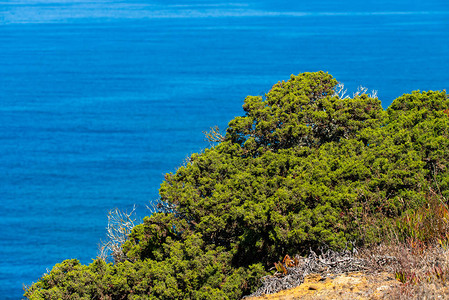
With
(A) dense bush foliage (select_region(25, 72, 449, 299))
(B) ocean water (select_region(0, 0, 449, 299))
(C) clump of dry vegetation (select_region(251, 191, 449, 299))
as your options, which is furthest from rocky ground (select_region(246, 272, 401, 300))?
(B) ocean water (select_region(0, 0, 449, 299))

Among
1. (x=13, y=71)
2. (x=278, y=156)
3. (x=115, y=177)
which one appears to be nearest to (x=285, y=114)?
(x=278, y=156)

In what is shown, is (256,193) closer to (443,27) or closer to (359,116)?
(359,116)

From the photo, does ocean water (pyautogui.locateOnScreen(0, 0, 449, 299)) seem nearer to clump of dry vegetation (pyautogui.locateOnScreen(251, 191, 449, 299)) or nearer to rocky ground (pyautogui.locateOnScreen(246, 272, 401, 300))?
clump of dry vegetation (pyautogui.locateOnScreen(251, 191, 449, 299))

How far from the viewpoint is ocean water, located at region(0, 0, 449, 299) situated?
77312 mm

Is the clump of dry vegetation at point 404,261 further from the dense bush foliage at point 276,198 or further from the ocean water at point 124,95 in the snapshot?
the ocean water at point 124,95

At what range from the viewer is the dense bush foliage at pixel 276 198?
918 centimetres

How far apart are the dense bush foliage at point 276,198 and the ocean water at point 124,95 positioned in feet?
105

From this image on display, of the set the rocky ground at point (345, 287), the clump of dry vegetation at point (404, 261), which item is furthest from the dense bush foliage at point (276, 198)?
the rocky ground at point (345, 287)

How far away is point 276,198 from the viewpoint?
948cm

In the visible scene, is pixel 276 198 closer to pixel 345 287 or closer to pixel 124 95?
pixel 345 287

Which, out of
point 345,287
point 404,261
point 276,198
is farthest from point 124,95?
point 404,261

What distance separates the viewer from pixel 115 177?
8831 cm

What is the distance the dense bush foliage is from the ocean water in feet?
105

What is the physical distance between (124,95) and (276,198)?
4516 inches
